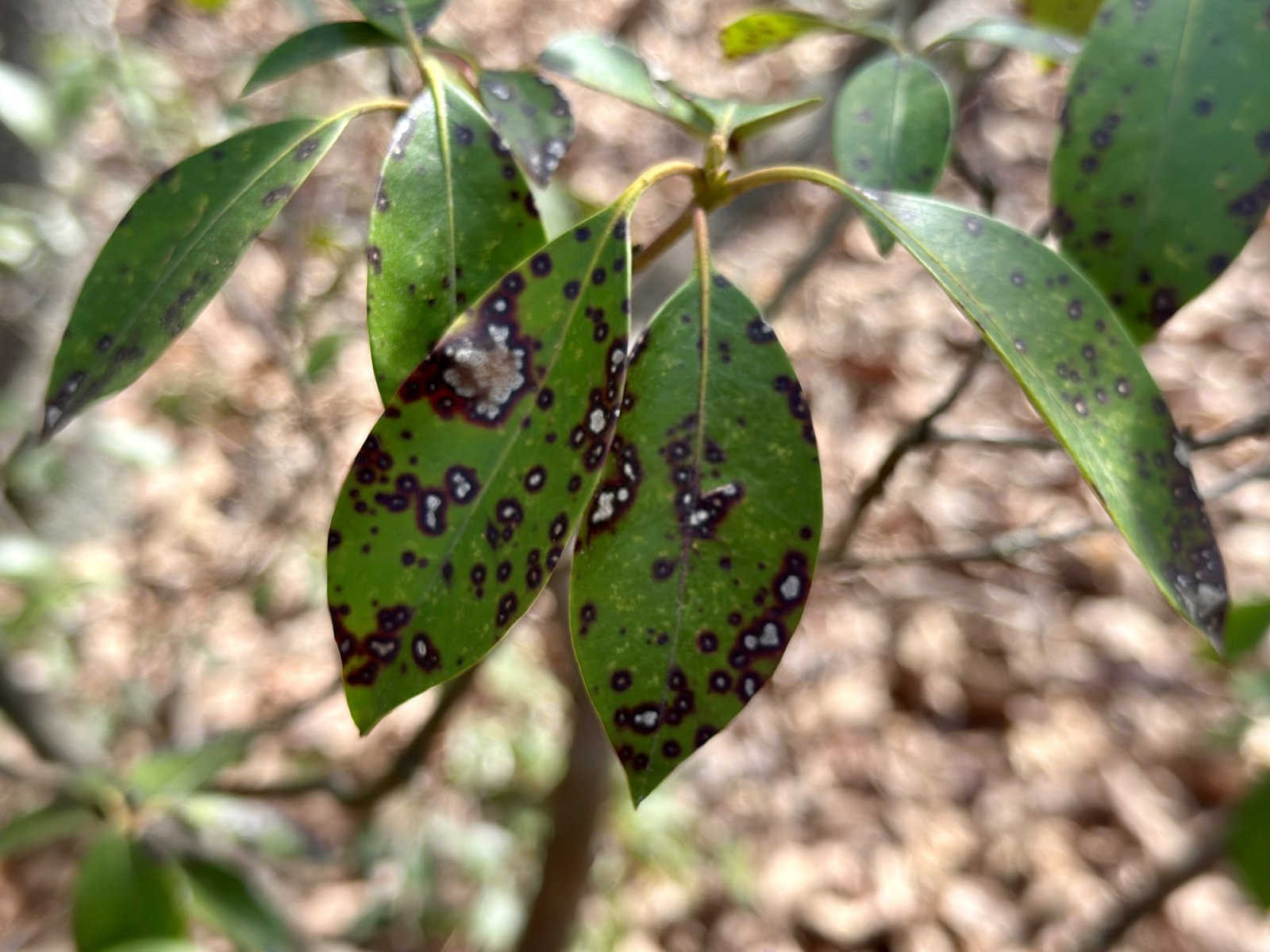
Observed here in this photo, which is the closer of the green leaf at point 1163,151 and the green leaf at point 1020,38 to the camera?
the green leaf at point 1163,151

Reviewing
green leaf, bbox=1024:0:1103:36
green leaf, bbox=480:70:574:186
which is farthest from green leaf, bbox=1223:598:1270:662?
green leaf, bbox=480:70:574:186

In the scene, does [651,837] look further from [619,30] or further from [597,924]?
[619,30]

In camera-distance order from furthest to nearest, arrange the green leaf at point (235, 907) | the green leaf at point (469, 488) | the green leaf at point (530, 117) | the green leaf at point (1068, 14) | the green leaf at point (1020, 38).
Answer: the green leaf at point (235, 907) < the green leaf at point (1068, 14) < the green leaf at point (1020, 38) < the green leaf at point (530, 117) < the green leaf at point (469, 488)

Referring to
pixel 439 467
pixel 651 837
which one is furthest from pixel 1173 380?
pixel 439 467

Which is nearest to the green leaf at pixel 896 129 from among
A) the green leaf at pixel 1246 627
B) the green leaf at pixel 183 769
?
the green leaf at pixel 1246 627

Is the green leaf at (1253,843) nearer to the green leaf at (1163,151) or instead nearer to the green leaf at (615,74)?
the green leaf at (1163,151)

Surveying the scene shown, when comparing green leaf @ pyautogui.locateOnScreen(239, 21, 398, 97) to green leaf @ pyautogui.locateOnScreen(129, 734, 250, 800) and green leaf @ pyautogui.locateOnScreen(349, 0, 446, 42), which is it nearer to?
green leaf @ pyautogui.locateOnScreen(349, 0, 446, 42)

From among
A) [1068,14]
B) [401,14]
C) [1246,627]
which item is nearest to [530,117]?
[401,14]
